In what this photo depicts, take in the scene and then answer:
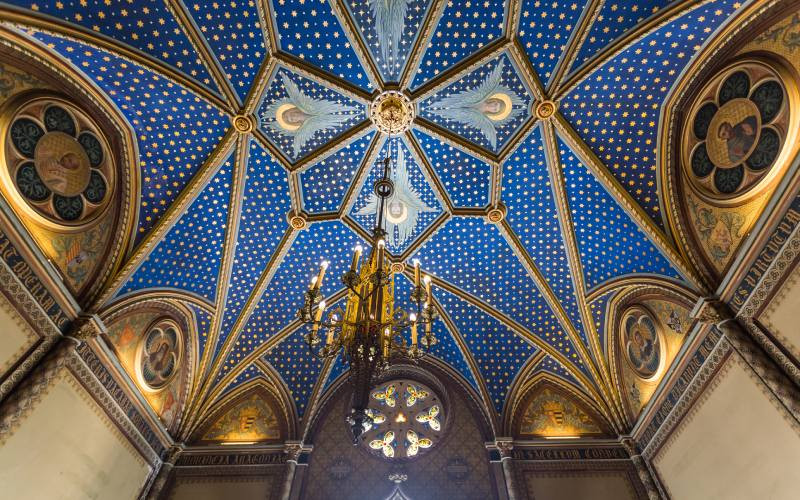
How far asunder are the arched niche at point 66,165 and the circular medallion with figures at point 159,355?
7.13 feet

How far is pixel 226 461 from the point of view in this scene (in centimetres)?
1164

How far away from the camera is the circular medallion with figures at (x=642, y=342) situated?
33.3 feet

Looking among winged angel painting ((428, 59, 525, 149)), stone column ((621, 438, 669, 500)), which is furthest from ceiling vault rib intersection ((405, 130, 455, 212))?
stone column ((621, 438, 669, 500))

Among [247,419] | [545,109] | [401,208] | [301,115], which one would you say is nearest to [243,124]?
[301,115]

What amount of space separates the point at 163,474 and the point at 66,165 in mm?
7701

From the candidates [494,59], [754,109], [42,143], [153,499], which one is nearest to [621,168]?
[754,109]

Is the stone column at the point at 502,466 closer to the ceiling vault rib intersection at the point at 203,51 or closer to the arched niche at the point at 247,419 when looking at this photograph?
the arched niche at the point at 247,419

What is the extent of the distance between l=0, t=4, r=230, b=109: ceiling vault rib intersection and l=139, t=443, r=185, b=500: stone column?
8722mm

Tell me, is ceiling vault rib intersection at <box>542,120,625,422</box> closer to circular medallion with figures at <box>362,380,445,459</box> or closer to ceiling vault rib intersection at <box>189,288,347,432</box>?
circular medallion with figures at <box>362,380,445,459</box>

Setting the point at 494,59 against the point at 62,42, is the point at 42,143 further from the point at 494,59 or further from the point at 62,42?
the point at 494,59

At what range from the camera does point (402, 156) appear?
1116 centimetres

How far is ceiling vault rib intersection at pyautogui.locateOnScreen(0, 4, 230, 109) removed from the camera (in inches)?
279

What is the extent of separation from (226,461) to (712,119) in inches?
538

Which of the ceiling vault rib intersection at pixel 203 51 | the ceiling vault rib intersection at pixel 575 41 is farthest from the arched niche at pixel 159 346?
the ceiling vault rib intersection at pixel 575 41
